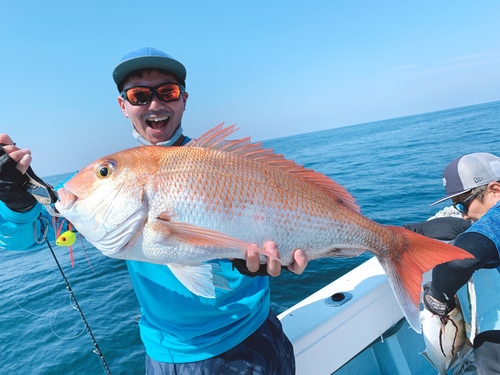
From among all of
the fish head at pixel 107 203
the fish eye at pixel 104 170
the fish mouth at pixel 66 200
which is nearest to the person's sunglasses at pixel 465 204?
the fish head at pixel 107 203

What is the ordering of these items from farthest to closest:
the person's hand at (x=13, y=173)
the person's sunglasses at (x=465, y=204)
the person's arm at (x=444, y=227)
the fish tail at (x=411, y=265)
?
the person's arm at (x=444, y=227), the person's sunglasses at (x=465, y=204), the fish tail at (x=411, y=265), the person's hand at (x=13, y=173)

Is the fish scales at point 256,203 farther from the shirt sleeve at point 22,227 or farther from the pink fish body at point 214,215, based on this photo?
the shirt sleeve at point 22,227

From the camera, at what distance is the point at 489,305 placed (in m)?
2.57

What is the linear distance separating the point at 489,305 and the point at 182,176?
3059 millimetres

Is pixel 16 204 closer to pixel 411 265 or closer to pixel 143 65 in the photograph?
pixel 143 65

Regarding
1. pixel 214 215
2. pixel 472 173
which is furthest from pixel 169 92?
pixel 472 173

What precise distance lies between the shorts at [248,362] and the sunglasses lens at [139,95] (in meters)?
1.88

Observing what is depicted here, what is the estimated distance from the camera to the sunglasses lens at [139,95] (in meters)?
2.08

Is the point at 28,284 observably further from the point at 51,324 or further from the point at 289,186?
the point at 289,186

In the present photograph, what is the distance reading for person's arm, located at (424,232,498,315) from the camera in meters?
2.06

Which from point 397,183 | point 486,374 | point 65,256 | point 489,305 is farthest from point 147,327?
point 397,183

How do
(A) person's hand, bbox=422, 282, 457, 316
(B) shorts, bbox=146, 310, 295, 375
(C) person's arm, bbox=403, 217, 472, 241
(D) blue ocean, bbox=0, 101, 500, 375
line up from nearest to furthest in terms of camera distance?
(B) shorts, bbox=146, 310, 295, 375 → (A) person's hand, bbox=422, 282, 457, 316 → (C) person's arm, bbox=403, 217, 472, 241 → (D) blue ocean, bbox=0, 101, 500, 375

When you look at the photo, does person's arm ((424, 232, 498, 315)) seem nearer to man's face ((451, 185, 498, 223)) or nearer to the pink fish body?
the pink fish body

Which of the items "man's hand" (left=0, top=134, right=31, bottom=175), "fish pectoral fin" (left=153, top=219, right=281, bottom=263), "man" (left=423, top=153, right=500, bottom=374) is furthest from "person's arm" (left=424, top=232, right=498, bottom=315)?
"man's hand" (left=0, top=134, right=31, bottom=175)
